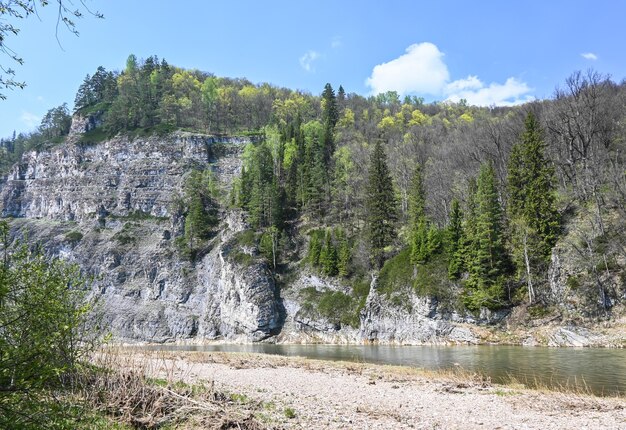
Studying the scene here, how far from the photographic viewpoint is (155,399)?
12352 mm

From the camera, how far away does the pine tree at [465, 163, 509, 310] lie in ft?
167

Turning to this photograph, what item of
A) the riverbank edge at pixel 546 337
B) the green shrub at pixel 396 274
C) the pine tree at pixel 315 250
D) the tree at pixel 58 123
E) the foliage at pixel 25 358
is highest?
the tree at pixel 58 123

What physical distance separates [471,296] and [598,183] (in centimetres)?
2325

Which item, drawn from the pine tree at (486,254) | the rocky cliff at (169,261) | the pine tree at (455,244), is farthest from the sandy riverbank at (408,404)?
the pine tree at (455,244)

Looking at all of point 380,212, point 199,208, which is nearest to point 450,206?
point 380,212

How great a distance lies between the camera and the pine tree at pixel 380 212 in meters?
69.6

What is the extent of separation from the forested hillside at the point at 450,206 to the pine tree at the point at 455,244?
18 cm

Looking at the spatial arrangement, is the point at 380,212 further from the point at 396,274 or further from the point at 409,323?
the point at 409,323

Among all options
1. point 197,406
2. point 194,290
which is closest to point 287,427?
point 197,406

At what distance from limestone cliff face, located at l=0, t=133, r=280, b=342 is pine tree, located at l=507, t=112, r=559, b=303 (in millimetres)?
44883

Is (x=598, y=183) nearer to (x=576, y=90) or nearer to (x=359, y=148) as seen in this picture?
(x=576, y=90)

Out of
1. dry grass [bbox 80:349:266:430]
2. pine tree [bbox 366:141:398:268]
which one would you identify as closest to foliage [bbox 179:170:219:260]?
pine tree [bbox 366:141:398:268]

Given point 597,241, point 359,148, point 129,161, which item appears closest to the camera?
point 597,241

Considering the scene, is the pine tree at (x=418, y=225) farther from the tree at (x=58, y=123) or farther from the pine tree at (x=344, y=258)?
the tree at (x=58, y=123)
